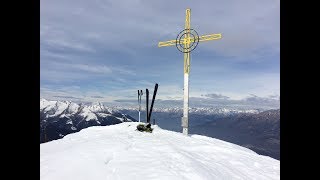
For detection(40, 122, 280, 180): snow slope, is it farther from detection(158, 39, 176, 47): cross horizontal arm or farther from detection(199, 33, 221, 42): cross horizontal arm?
detection(158, 39, 176, 47): cross horizontal arm

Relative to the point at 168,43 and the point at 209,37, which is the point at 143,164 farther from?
the point at 168,43

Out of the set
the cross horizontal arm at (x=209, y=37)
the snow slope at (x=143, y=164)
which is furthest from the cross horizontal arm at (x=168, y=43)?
the snow slope at (x=143, y=164)

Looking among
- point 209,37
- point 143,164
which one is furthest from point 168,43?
point 143,164

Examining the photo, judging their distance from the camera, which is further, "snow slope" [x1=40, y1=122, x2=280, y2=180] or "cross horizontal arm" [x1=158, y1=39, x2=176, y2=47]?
"cross horizontal arm" [x1=158, y1=39, x2=176, y2=47]

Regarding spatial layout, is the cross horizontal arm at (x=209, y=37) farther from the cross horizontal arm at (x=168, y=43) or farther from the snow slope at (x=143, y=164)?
the snow slope at (x=143, y=164)

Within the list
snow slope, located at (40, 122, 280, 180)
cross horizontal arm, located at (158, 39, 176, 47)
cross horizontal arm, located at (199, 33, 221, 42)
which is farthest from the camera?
cross horizontal arm, located at (158, 39, 176, 47)

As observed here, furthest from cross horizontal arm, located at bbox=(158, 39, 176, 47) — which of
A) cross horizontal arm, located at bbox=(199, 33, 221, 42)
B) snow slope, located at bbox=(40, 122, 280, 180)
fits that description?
snow slope, located at bbox=(40, 122, 280, 180)

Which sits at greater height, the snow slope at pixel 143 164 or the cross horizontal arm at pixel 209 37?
the cross horizontal arm at pixel 209 37
